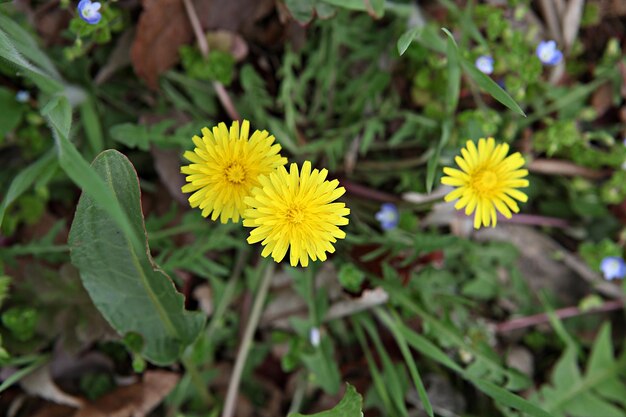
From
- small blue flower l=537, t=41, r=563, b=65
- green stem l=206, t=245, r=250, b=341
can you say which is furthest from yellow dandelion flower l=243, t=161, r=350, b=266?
small blue flower l=537, t=41, r=563, b=65

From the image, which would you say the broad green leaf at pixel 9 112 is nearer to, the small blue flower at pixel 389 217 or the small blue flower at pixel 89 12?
the small blue flower at pixel 89 12

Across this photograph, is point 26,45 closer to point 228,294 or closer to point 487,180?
point 228,294

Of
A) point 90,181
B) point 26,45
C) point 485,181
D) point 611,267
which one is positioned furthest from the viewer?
point 611,267

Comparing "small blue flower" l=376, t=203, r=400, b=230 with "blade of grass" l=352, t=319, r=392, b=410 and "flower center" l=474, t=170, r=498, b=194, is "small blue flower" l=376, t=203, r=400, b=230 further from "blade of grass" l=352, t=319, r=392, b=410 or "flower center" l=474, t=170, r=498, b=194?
"flower center" l=474, t=170, r=498, b=194

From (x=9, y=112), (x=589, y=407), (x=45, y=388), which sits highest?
(x=9, y=112)

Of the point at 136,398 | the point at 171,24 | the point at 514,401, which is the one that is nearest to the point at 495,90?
the point at 514,401

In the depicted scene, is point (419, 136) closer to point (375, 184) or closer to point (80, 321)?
point (375, 184)
